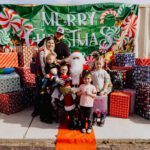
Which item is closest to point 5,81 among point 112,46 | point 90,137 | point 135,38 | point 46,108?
point 46,108

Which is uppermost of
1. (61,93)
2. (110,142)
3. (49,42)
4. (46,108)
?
(49,42)

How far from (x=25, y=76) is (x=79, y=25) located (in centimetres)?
230

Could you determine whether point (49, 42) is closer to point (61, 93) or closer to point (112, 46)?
point (61, 93)

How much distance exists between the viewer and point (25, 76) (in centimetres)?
573

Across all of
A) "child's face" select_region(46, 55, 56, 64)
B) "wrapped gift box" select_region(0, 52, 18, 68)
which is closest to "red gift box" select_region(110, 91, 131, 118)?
"child's face" select_region(46, 55, 56, 64)

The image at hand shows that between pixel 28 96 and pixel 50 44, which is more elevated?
pixel 50 44

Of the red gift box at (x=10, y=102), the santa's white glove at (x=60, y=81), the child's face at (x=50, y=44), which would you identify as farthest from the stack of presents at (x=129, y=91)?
the red gift box at (x=10, y=102)

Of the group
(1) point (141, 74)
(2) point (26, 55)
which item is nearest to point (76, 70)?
(1) point (141, 74)

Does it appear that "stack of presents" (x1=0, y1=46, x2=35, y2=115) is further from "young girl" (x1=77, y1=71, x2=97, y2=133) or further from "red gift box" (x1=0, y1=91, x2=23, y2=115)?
"young girl" (x1=77, y1=71, x2=97, y2=133)

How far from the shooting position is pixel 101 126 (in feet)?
14.5

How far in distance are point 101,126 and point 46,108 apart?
1.08 metres

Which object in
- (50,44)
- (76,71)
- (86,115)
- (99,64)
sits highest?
(50,44)

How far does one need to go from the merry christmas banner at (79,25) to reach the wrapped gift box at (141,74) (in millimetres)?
1778

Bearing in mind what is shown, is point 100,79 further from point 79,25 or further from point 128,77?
point 79,25
